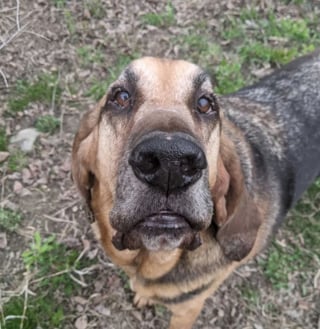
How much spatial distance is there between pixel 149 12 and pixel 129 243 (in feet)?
12.1

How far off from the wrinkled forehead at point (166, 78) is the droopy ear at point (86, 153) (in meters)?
0.31

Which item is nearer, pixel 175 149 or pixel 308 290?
pixel 175 149

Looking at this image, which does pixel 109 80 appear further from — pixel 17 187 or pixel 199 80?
pixel 199 80

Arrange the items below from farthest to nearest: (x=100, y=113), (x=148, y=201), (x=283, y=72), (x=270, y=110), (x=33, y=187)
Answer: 1. (x=33, y=187)
2. (x=283, y=72)
3. (x=270, y=110)
4. (x=100, y=113)
5. (x=148, y=201)

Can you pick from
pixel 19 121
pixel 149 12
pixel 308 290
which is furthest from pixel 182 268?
pixel 149 12

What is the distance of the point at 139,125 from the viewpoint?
8.73 ft

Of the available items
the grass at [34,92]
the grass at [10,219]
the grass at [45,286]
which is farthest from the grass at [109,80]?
the grass at [45,286]

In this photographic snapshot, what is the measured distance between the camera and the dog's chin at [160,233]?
2.50m

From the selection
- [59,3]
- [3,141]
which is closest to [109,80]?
[59,3]

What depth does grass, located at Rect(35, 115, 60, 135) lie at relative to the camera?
499 centimetres

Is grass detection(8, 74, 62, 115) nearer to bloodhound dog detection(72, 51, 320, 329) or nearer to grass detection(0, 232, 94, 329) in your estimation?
grass detection(0, 232, 94, 329)

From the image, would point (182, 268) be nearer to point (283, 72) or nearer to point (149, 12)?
point (283, 72)

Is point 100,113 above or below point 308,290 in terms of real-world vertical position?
above

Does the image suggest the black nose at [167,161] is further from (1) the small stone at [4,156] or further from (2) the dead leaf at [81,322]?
(1) the small stone at [4,156]
